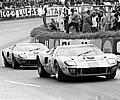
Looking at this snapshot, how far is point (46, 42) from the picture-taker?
2505 centimetres

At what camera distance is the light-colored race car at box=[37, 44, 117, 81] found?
12.6 meters

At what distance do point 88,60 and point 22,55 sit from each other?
6.90 meters

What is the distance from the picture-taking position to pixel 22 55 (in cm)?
1931

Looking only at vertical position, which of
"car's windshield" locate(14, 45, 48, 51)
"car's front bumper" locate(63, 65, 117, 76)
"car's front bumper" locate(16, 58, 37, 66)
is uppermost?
"car's front bumper" locate(63, 65, 117, 76)

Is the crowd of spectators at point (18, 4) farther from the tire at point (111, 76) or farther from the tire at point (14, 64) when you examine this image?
the tire at point (111, 76)

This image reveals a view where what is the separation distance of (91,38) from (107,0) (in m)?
15.8

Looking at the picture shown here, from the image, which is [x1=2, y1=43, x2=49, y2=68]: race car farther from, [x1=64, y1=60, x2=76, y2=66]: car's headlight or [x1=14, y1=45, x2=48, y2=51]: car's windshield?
[x1=64, y1=60, x2=76, y2=66]: car's headlight

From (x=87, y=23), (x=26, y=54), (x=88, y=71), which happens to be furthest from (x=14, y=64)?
(x=88, y=71)

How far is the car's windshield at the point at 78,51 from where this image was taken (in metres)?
13.6

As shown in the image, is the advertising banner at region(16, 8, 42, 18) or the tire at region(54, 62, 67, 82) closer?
the tire at region(54, 62, 67, 82)

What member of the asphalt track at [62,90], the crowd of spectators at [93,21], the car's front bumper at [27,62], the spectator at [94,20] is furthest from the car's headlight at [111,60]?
the spectator at [94,20]

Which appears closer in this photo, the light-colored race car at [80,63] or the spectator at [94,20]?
the light-colored race car at [80,63]

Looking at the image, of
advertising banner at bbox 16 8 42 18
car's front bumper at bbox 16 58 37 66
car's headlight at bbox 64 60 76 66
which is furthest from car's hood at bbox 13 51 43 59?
advertising banner at bbox 16 8 42 18

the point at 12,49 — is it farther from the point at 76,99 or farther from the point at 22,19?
the point at 22,19
